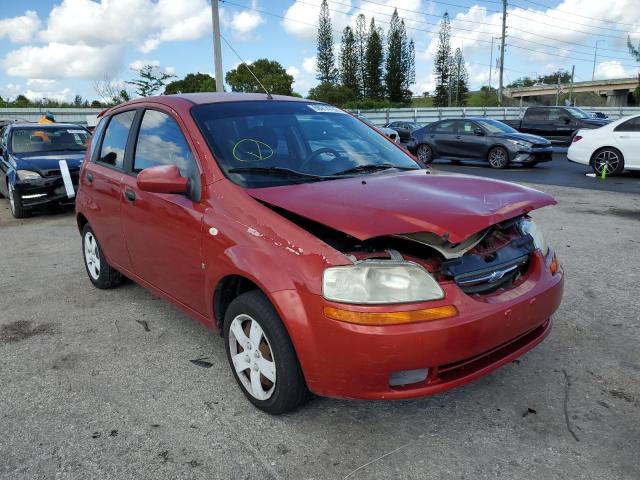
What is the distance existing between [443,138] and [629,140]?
532cm

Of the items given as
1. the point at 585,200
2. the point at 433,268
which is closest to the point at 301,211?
the point at 433,268

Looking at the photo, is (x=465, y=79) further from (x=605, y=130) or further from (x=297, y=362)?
(x=297, y=362)

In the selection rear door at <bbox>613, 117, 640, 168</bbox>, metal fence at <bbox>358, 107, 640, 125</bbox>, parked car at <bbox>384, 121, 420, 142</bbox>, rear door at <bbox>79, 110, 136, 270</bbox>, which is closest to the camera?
rear door at <bbox>79, 110, 136, 270</bbox>

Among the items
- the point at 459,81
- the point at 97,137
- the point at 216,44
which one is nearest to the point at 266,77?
the point at 459,81

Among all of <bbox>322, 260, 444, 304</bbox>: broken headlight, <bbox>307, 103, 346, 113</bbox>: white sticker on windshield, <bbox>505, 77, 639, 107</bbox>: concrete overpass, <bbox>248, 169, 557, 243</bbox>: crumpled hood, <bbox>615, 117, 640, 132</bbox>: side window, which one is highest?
<bbox>505, 77, 639, 107</bbox>: concrete overpass

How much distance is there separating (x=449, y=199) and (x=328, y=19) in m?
80.6

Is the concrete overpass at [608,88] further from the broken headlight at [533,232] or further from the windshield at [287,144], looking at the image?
the broken headlight at [533,232]

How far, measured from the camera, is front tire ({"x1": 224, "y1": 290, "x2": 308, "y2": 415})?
8.22 ft

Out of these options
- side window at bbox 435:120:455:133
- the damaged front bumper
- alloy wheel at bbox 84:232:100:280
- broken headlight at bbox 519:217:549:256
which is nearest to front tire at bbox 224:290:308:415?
the damaged front bumper

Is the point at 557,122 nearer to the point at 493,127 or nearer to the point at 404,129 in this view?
the point at 493,127

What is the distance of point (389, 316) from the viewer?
225 centimetres

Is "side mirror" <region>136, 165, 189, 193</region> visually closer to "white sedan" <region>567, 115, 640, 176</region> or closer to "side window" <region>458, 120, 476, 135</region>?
"white sedan" <region>567, 115, 640, 176</region>

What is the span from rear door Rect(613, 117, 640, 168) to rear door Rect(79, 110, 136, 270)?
37.3 feet

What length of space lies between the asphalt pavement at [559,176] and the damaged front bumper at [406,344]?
9194 mm
